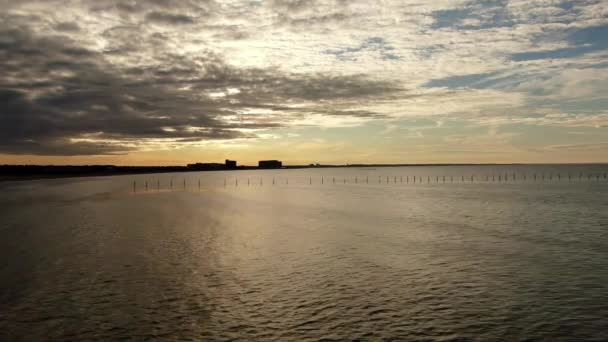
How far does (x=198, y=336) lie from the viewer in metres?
17.7

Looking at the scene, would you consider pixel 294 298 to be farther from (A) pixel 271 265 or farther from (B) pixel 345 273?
(A) pixel 271 265

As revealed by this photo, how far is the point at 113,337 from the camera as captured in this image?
17.5 metres

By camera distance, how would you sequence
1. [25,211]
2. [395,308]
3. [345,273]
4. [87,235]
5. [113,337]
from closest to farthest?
[113,337], [395,308], [345,273], [87,235], [25,211]

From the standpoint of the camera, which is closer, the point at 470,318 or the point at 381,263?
the point at 470,318

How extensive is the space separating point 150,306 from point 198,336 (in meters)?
5.04

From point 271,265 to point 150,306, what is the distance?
1054 centimetres

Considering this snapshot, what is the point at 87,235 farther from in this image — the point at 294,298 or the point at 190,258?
the point at 294,298

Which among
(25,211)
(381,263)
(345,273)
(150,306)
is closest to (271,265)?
(345,273)

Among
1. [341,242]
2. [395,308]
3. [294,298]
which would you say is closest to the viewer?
[395,308]

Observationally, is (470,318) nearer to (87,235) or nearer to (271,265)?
(271,265)

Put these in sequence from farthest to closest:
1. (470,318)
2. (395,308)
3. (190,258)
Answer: (190,258)
(395,308)
(470,318)

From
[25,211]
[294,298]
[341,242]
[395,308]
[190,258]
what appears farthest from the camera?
[25,211]

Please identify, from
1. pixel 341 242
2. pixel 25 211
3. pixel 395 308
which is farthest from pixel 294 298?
pixel 25 211

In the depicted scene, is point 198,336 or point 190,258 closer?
point 198,336
